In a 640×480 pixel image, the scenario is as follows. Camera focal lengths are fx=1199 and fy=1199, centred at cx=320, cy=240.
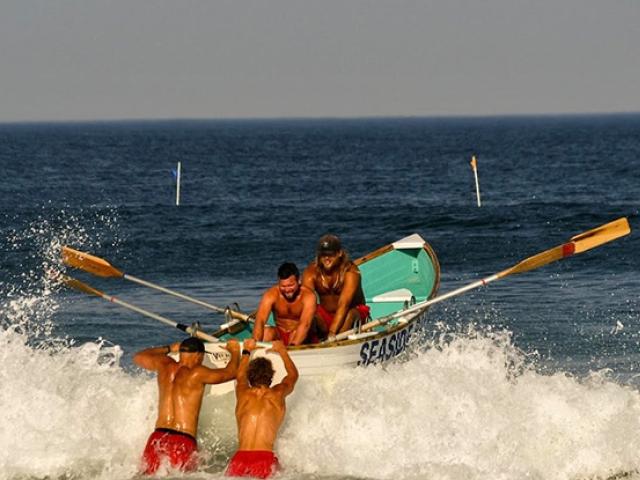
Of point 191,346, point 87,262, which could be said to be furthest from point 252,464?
point 87,262

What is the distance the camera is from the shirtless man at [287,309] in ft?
45.7

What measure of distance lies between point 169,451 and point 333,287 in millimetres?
3652

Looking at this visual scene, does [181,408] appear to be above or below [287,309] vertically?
below

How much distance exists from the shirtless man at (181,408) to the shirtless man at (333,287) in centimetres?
245

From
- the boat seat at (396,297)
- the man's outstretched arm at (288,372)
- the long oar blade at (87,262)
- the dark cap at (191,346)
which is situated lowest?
the boat seat at (396,297)

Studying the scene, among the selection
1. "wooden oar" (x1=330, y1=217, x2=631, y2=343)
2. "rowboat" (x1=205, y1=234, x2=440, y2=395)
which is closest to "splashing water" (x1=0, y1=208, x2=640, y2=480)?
"rowboat" (x1=205, y1=234, x2=440, y2=395)

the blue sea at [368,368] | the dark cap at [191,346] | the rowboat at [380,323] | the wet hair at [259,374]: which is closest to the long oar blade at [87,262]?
the blue sea at [368,368]

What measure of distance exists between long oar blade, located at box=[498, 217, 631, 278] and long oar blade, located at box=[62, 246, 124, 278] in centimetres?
534

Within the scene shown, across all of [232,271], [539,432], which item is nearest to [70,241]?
[232,271]

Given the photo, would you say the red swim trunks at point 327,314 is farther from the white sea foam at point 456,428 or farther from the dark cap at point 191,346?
the dark cap at point 191,346

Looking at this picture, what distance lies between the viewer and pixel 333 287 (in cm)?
1530

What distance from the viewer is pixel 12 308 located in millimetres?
22484

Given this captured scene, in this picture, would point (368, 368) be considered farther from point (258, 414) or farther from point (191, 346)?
point (191, 346)

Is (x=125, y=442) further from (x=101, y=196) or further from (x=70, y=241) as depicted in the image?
(x=101, y=196)
